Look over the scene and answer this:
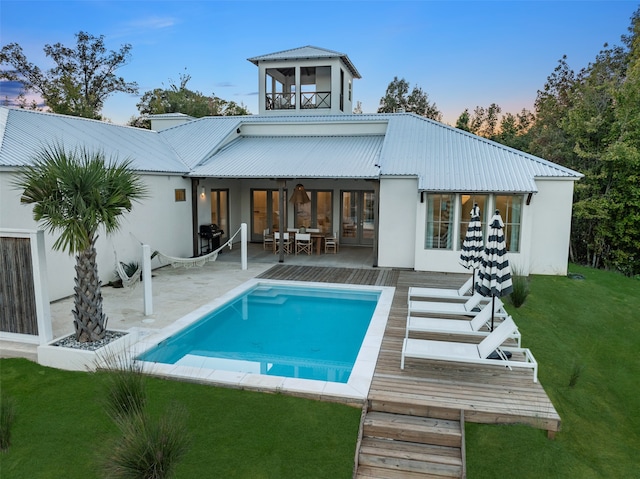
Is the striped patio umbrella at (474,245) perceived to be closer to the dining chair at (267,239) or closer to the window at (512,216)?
the window at (512,216)

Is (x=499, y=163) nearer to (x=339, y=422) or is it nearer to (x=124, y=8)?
(x=339, y=422)

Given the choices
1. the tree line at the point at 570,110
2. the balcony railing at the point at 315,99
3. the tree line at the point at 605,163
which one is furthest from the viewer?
the balcony railing at the point at 315,99

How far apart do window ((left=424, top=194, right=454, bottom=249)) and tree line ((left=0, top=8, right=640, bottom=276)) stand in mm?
7156

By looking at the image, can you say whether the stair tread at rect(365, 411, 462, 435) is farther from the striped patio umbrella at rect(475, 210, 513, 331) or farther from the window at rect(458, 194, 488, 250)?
the window at rect(458, 194, 488, 250)

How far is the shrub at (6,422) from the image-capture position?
5098 millimetres

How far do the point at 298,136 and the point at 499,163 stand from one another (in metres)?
8.09

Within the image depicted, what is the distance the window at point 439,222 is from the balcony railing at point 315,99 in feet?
28.7

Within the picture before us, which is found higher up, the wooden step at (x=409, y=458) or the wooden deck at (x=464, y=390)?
the wooden deck at (x=464, y=390)

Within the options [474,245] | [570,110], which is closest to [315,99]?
[570,110]

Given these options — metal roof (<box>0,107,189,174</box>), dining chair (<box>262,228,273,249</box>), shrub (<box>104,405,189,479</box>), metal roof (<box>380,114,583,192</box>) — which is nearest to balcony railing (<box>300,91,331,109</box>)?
metal roof (<box>380,114,583,192</box>)

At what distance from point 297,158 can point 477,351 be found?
35.8 feet

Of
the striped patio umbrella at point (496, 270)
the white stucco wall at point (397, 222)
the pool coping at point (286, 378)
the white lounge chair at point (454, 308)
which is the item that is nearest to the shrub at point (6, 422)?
the pool coping at point (286, 378)

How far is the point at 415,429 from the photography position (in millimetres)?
5340

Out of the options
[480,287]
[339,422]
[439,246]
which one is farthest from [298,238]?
[339,422]
